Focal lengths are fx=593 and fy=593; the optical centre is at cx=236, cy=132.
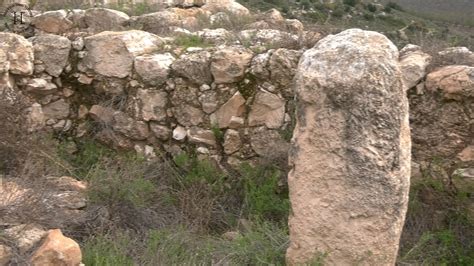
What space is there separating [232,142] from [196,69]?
0.74m

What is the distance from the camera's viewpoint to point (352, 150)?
3287 millimetres

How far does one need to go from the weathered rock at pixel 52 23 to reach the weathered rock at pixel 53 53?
116cm

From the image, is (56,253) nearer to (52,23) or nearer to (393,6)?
(52,23)

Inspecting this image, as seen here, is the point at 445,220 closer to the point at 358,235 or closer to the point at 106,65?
the point at 358,235

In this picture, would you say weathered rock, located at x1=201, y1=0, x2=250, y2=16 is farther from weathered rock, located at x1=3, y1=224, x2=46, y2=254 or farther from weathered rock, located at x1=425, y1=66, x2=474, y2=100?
weathered rock, located at x1=3, y1=224, x2=46, y2=254

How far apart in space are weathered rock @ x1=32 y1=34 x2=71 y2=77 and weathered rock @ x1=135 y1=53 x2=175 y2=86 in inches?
29.5

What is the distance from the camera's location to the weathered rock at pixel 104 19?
269 inches

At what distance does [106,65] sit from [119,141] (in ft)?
2.41

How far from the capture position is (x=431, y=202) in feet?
15.2

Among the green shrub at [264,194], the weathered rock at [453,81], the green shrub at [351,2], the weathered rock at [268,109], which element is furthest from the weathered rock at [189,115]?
the green shrub at [351,2]

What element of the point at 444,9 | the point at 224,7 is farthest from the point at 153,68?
the point at 444,9

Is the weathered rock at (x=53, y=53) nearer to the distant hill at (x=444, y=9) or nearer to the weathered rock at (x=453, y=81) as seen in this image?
the weathered rock at (x=453, y=81)

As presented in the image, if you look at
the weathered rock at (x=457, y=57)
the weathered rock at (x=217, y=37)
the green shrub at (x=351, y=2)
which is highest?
the weathered rock at (x=457, y=57)

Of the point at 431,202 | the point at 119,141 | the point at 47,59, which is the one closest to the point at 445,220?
the point at 431,202
